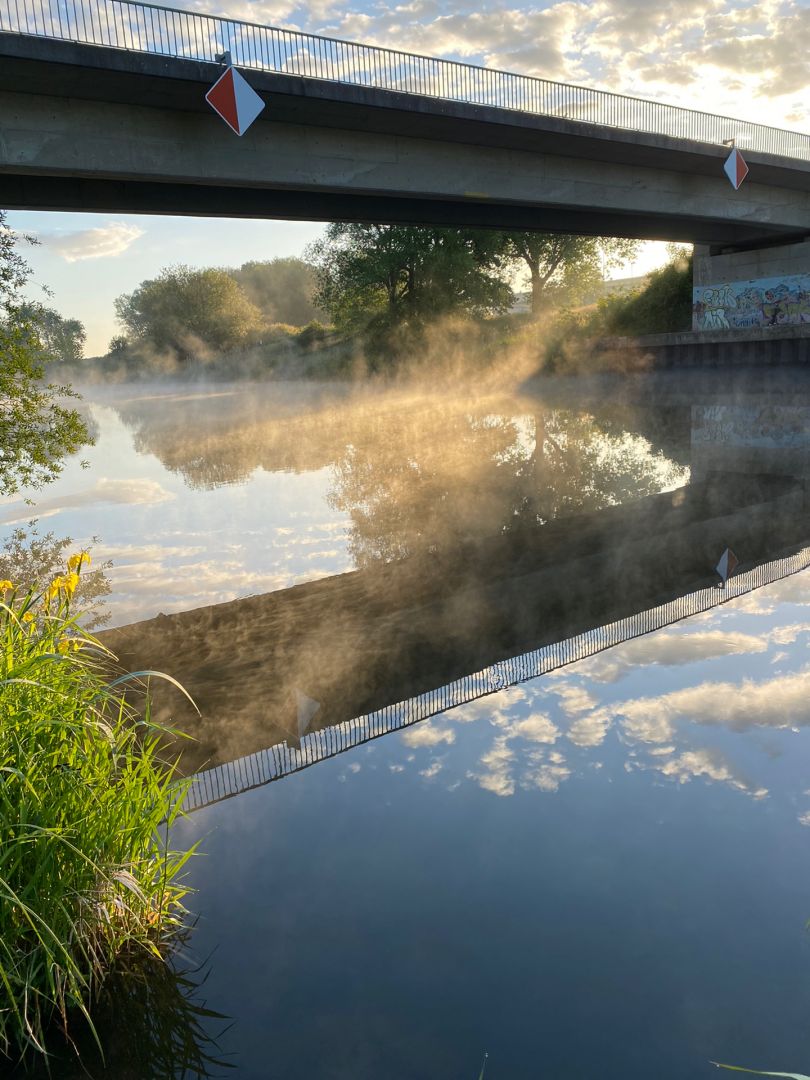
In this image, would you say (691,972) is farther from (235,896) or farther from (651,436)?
(651,436)

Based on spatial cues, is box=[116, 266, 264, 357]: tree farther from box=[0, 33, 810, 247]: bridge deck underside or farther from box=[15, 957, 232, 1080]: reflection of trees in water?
box=[15, 957, 232, 1080]: reflection of trees in water

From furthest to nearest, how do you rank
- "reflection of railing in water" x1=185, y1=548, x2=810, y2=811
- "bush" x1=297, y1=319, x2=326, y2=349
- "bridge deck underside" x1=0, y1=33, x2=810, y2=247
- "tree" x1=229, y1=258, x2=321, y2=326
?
"tree" x1=229, y1=258, x2=321, y2=326, "bush" x1=297, y1=319, x2=326, y2=349, "bridge deck underside" x1=0, y1=33, x2=810, y2=247, "reflection of railing in water" x1=185, y1=548, x2=810, y2=811

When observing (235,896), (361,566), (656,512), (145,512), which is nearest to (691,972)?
(235,896)

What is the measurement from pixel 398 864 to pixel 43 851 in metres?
2.12

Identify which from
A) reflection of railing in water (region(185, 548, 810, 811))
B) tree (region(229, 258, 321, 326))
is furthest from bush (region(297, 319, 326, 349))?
tree (region(229, 258, 321, 326))

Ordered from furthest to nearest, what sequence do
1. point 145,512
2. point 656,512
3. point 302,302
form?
1. point 302,302
2. point 145,512
3. point 656,512

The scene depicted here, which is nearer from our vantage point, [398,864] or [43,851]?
[43,851]

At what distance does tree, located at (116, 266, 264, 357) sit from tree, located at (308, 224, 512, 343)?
4076 cm

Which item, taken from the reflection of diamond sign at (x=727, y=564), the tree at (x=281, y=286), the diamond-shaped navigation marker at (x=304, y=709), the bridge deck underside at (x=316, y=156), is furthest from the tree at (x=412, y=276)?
the tree at (x=281, y=286)

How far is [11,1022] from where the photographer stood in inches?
147

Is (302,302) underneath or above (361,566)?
above

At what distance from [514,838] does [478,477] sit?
14.0 meters

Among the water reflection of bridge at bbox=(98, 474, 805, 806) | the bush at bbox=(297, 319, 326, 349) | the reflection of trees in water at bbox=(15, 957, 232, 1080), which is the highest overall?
the bush at bbox=(297, 319, 326, 349)

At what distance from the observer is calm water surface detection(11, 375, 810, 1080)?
3.76m
